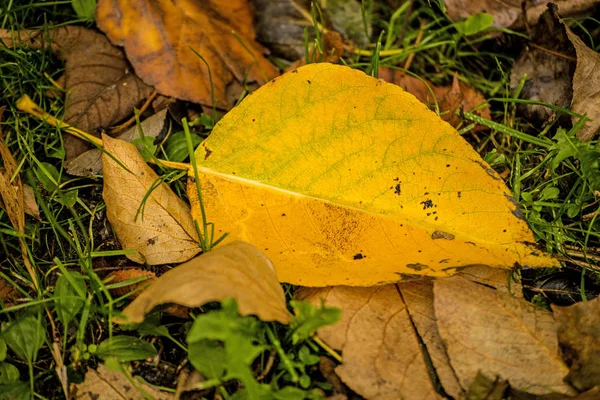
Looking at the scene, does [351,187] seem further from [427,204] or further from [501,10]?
[501,10]

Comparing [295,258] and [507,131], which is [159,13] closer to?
[295,258]

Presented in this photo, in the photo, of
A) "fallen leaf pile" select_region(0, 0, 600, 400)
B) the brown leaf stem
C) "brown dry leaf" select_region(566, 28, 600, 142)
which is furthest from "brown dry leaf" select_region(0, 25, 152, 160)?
"brown dry leaf" select_region(566, 28, 600, 142)

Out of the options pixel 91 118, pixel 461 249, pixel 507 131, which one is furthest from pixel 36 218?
pixel 507 131

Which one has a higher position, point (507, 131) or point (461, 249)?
point (507, 131)

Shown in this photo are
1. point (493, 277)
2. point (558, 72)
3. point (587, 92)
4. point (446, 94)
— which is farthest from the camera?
point (446, 94)

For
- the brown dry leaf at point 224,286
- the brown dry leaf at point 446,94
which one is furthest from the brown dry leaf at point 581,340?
the brown dry leaf at point 446,94

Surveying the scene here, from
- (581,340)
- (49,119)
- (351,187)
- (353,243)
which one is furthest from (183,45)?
(581,340)
